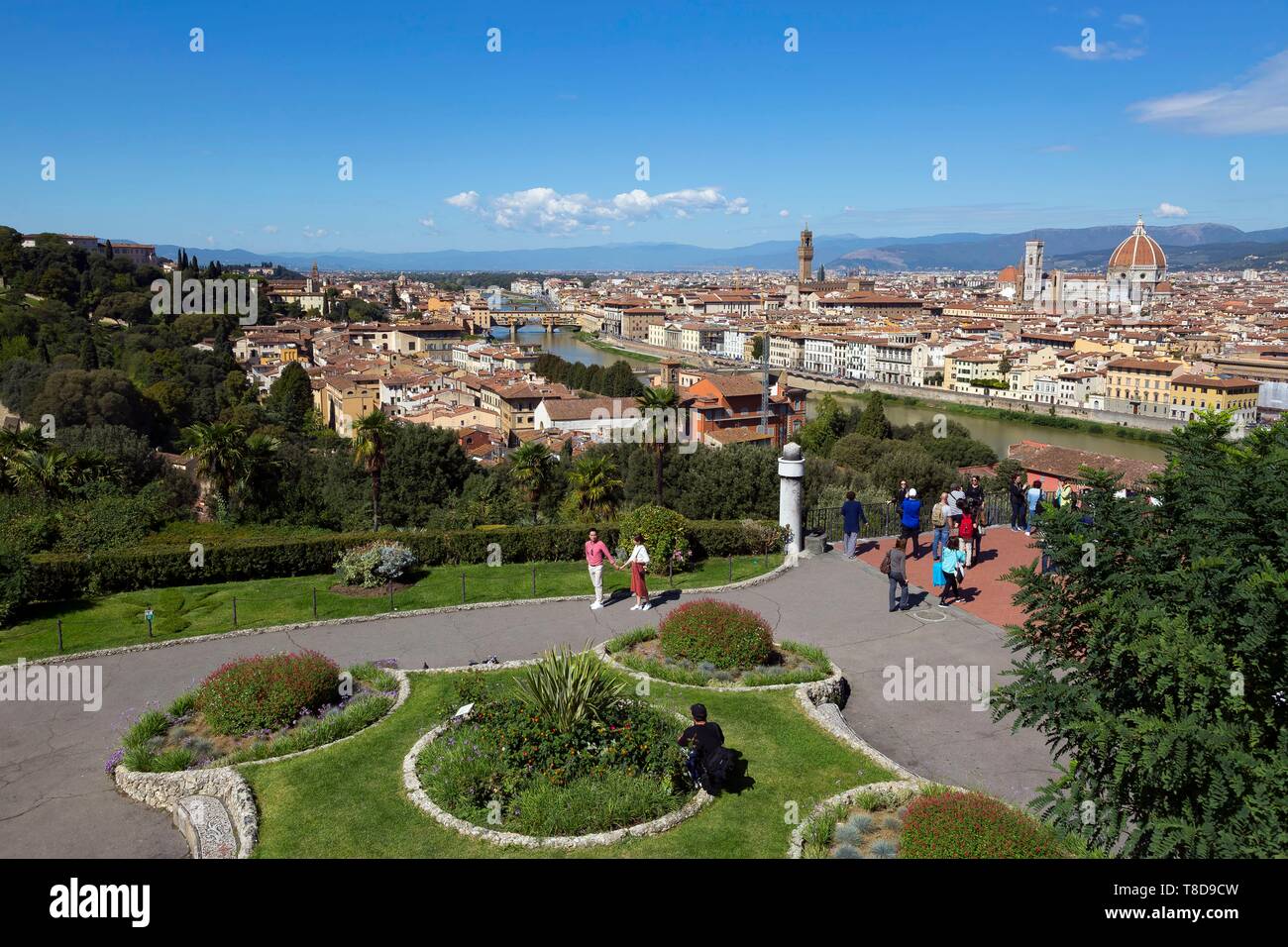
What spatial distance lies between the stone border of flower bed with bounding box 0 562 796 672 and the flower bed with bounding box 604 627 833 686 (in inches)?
87.8

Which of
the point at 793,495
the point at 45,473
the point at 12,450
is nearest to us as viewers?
the point at 793,495

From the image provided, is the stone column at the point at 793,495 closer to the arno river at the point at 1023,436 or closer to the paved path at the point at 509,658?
the paved path at the point at 509,658

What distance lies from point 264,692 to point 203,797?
4.34 ft

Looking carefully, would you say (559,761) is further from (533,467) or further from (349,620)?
(533,467)

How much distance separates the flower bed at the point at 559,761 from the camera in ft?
20.6

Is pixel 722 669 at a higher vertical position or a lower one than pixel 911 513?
lower

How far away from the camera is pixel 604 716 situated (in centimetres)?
712

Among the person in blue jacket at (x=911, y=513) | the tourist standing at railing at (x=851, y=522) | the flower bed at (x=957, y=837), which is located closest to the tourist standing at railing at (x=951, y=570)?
the person in blue jacket at (x=911, y=513)

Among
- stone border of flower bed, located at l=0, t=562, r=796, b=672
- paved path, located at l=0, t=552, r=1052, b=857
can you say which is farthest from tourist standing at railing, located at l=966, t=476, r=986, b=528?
stone border of flower bed, located at l=0, t=562, r=796, b=672

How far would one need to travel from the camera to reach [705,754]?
6.62 meters

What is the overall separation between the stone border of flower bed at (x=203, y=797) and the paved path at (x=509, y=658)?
113 mm

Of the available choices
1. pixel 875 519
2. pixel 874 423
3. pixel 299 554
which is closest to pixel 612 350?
pixel 874 423

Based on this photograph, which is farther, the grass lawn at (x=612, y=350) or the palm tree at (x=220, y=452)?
the grass lawn at (x=612, y=350)

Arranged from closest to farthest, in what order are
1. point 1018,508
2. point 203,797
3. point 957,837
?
point 957,837, point 203,797, point 1018,508
